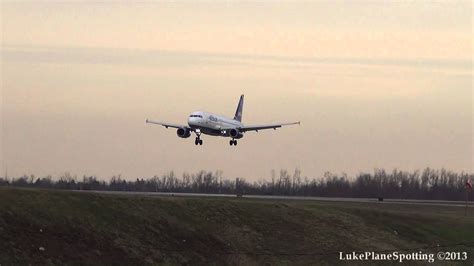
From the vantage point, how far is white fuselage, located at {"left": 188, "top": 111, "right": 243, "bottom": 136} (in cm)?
8612

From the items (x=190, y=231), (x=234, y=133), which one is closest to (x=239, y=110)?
(x=234, y=133)

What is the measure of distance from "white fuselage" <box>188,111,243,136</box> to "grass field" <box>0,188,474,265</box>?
97.9 ft

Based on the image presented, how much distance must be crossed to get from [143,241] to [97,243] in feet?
9.19

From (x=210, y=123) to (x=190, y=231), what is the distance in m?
42.7

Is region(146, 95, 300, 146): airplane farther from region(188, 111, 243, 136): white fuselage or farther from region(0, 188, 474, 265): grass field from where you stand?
region(0, 188, 474, 265): grass field

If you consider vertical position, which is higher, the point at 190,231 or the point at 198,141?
the point at 198,141

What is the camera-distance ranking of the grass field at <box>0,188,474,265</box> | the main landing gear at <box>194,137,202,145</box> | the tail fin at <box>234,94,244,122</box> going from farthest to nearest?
the tail fin at <box>234,94,244,122</box>, the main landing gear at <box>194,137,202,145</box>, the grass field at <box>0,188,474,265</box>

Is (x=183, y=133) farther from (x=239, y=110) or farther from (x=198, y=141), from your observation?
(x=239, y=110)

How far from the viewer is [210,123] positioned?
87.5 m

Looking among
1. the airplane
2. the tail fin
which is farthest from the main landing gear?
the tail fin

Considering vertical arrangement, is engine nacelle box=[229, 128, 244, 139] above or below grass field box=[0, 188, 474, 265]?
above

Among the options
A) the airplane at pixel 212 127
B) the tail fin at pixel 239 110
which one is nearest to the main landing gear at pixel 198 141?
the airplane at pixel 212 127

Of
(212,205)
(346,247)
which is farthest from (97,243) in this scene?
(346,247)

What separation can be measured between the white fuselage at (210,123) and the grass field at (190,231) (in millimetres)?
29836
